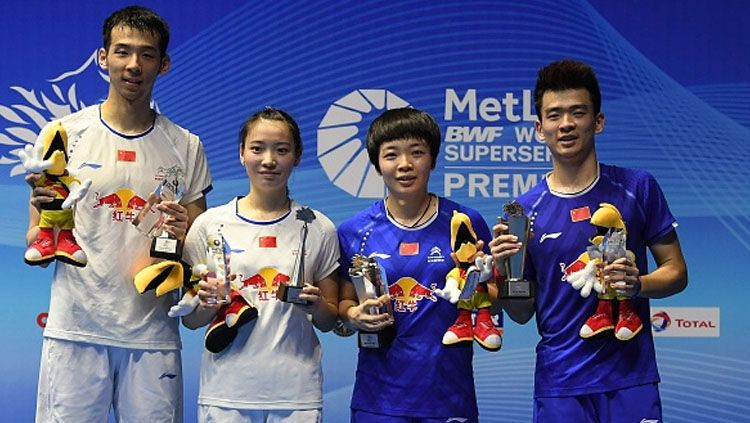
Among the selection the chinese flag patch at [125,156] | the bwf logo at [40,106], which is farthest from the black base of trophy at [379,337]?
the bwf logo at [40,106]

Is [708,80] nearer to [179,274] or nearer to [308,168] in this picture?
[308,168]

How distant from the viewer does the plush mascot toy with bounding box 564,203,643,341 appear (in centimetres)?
332

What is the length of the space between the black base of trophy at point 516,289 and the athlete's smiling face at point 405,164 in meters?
0.46

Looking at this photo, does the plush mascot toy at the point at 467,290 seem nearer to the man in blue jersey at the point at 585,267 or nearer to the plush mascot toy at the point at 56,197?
the man in blue jersey at the point at 585,267

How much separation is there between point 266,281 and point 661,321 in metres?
2.59

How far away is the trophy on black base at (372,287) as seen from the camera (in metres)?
3.50

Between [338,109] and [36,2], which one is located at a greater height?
[36,2]

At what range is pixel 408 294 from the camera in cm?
358

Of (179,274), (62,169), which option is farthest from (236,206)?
(62,169)

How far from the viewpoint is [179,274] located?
359 cm

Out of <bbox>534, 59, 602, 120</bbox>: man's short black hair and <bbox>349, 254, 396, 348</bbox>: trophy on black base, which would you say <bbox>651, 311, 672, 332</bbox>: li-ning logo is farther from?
<bbox>349, 254, 396, 348</bbox>: trophy on black base

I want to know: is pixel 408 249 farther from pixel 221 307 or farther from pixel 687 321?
pixel 687 321

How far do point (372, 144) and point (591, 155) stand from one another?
0.75 m

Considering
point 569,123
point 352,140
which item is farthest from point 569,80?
point 352,140
